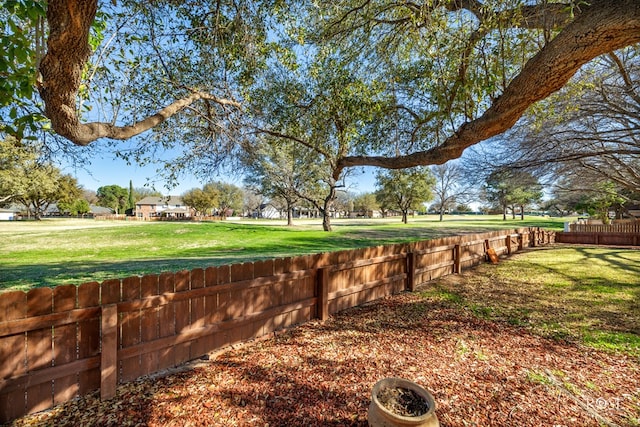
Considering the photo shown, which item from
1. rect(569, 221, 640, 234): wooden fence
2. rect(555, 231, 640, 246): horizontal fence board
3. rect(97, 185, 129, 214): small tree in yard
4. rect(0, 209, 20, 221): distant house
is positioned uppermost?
rect(97, 185, 129, 214): small tree in yard

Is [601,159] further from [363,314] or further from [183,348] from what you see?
[183,348]

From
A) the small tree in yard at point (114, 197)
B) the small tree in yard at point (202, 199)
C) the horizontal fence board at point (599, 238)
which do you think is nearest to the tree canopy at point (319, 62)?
the horizontal fence board at point (599, 238)

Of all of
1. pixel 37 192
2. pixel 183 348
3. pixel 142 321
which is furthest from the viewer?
pixel 37 192

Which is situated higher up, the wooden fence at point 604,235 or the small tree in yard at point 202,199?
the small tree in yard at point 202,199

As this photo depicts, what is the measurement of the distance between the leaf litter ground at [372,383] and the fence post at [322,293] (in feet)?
1.42

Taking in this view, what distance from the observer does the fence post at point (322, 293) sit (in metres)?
5.00

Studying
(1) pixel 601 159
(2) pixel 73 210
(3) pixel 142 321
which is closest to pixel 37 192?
(2) pixel 73 210

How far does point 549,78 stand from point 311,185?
2712 centimetres

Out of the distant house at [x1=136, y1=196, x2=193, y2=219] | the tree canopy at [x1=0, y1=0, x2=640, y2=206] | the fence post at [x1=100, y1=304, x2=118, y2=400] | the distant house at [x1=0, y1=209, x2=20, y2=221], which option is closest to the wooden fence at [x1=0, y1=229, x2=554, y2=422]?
the fence post at [x1=100, y1=304, x2=118, y2=400]

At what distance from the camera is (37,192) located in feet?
129

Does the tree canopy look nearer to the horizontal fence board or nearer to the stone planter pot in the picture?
the stone planter pot

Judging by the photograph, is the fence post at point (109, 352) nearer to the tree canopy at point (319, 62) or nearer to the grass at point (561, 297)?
the tree canopy at point (319, 62)

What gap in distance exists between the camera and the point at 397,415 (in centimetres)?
213

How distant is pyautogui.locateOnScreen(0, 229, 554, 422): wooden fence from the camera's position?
8.40 feet
